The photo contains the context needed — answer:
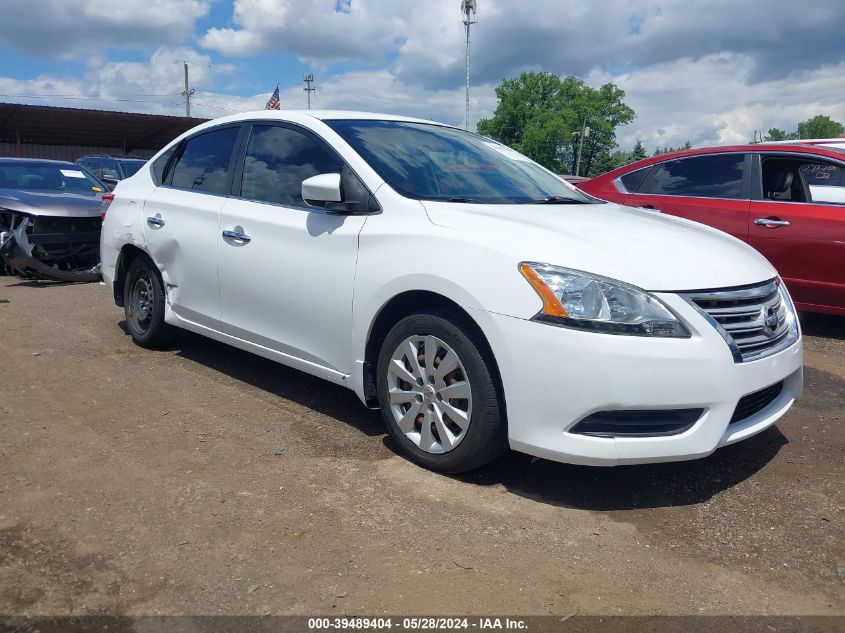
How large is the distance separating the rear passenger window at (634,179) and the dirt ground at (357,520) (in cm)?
317

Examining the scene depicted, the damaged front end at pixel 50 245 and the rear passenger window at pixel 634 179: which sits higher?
the rear passenger window at pixel 634 179

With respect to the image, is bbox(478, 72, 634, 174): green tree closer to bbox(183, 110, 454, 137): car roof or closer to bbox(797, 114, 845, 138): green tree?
bbox(797, 114, 845, 138): green tree

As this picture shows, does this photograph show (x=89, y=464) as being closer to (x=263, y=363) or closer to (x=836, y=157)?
(x=263, y=363)

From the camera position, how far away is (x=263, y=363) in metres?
5.24

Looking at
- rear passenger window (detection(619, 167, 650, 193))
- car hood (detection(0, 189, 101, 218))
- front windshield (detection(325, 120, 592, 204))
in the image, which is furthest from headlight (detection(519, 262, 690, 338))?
car hood (detection(0, 189, 101, 218))

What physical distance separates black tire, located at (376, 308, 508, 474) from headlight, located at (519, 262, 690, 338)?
342mm

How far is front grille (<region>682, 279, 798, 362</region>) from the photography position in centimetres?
300

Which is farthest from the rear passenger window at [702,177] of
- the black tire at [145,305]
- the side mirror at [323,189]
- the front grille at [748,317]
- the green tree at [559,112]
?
the green tree at [559,112]

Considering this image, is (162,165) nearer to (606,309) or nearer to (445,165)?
(445,165)

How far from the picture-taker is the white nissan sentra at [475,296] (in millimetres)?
2904

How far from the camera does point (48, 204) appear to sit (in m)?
8.37

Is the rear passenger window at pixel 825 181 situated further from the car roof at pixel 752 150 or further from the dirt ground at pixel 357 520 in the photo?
the dirt ground at pixel 357 520

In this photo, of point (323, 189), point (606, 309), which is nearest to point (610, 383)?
point (606, 309)

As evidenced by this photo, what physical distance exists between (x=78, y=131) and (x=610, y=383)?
33.9m
